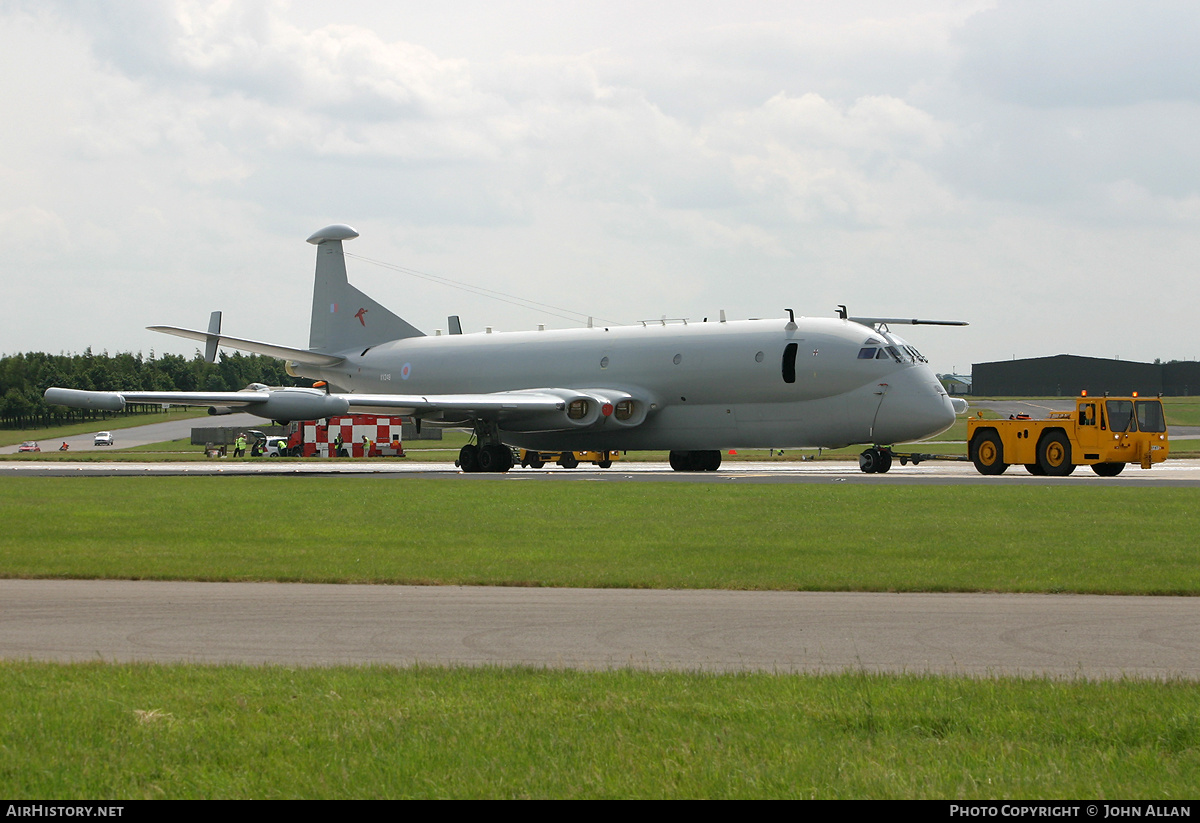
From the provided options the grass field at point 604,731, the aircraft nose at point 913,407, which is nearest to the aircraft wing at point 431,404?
the aircraft nose at point 913,407

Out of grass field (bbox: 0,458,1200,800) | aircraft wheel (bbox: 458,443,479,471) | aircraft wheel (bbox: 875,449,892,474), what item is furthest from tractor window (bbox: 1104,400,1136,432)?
grass field (bbox: 0,458,1200,800)

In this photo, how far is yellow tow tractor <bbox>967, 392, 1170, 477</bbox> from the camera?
35250 millimetres

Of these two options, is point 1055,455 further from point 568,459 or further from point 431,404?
point 568,459

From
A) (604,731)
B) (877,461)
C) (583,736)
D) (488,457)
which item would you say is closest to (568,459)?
(488,457)

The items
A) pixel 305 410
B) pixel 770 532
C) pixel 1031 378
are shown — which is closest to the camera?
pixel 770 532

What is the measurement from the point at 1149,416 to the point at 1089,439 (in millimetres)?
1891

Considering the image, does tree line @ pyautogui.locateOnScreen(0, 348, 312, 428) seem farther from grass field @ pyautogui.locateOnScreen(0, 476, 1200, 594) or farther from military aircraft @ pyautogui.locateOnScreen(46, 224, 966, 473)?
grass field @ pyautogui.locateOnScreen(0, 476, 1200, 594)

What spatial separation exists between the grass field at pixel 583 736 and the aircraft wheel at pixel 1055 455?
29.7 meters

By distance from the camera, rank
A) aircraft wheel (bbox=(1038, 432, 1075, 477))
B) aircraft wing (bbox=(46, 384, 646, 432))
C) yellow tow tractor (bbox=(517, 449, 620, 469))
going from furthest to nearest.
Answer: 1. yellow tow tractor (bbox=(517, 449, 620, 469))
2. aircraft wing (bbox=(46, 384, 646, 432))
3. aircraft wheel (bbox=(1038, 432, 1075, 477))

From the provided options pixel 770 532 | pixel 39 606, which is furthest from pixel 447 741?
pixel 770 532

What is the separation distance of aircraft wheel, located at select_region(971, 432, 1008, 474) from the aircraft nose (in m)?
1.64

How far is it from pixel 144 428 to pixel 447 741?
135m
